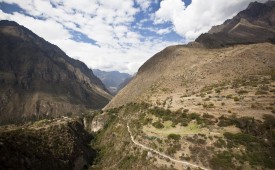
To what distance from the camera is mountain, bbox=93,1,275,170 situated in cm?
4947

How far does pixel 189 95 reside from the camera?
277ft

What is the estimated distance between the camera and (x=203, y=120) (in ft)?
197

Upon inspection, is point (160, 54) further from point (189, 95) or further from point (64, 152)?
point (64, 152)

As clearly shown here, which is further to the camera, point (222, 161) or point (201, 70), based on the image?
point (201, 70)

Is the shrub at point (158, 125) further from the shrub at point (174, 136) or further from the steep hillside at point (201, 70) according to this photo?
the steep hillside at point (201, 70)

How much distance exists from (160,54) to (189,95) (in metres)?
73.9

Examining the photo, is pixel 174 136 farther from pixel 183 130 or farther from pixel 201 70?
pixel 201 70

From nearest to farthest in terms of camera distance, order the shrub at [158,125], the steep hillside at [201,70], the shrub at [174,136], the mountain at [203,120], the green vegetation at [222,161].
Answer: the green vegetation at [222,161], the mountain at [203,120], the shrub at [174,136], the shrub at [158,125], the steep hillside at [201,70]

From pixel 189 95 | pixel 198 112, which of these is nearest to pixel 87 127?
pixel 189 95

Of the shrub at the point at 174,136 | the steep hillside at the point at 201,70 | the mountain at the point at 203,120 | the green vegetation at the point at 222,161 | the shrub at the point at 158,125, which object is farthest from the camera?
the steep hillside at the point at 201,70

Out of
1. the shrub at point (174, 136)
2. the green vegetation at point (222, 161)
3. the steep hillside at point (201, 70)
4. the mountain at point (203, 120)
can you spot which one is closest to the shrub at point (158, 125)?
the mountain at point (203, 120)

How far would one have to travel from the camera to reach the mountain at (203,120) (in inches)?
1948

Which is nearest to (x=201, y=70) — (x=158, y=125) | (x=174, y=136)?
(x=158, y=125)

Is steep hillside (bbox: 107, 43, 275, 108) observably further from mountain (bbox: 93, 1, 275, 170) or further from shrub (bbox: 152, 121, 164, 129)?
shrub (bbox: 152, 121, 164, 129)
